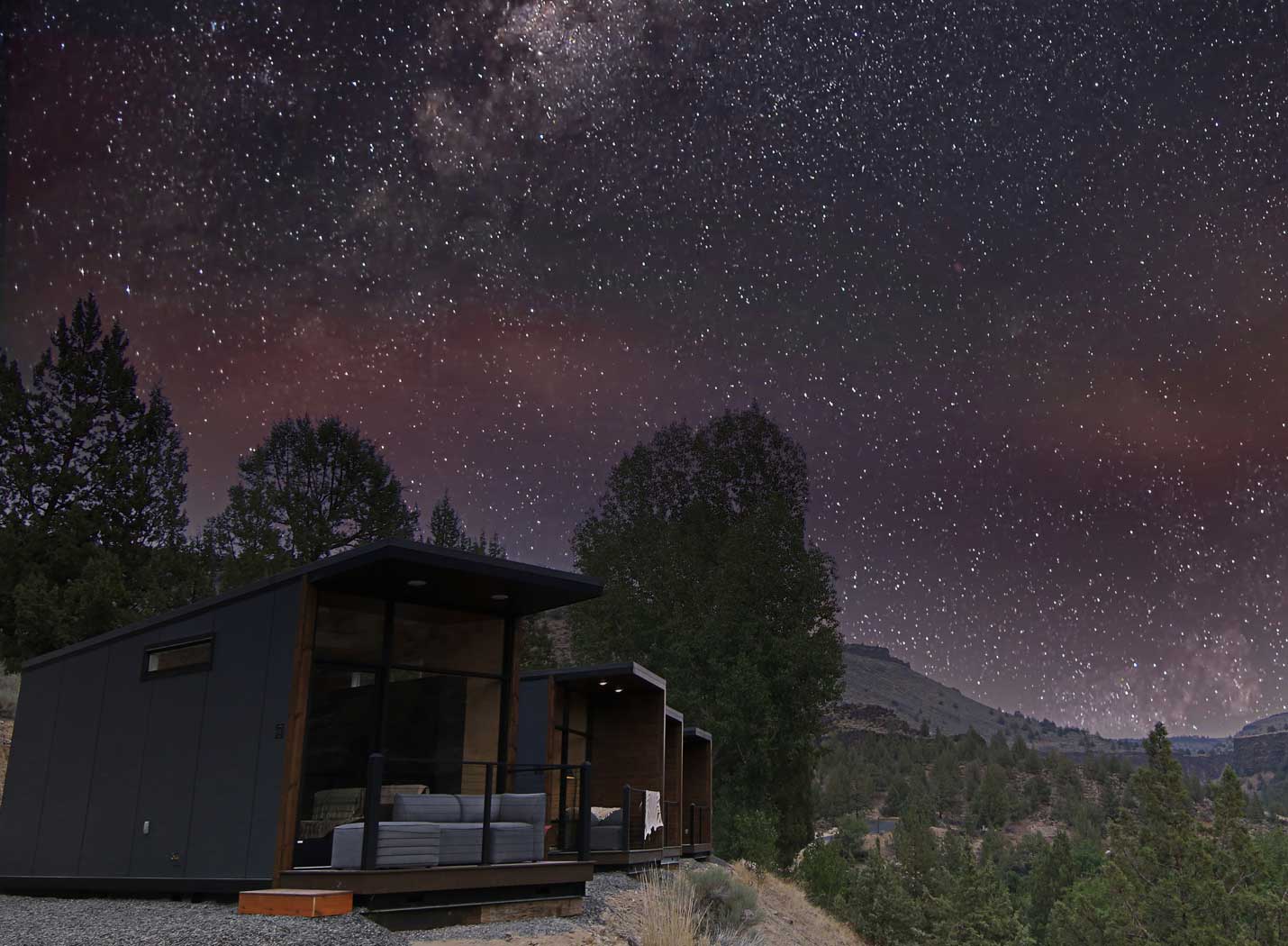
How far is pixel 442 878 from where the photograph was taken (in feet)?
28.0

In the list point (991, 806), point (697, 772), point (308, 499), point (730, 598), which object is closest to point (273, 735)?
point (697, 772)

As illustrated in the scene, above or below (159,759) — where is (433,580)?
above

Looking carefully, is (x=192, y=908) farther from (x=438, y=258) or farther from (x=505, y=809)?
(x=438, y=258)

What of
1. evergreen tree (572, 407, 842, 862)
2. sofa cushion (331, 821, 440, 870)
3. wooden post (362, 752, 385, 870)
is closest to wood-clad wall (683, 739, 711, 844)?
evergreen tree (572, 407, 842, 862)

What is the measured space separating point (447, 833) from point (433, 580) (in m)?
2.51

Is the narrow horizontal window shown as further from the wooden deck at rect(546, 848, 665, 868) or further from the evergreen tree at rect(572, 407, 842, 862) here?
the evergreen tree at rect(572, 407, 842, 862)

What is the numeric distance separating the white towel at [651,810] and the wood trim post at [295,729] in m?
6.96

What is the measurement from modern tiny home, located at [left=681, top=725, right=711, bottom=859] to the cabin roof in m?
10.1

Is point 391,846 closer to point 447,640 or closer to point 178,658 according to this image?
point 447,640

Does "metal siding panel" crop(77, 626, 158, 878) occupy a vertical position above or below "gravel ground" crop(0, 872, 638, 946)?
above

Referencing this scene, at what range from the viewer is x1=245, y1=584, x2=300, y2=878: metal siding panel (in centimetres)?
909

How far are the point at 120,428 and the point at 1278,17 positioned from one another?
1311 inches

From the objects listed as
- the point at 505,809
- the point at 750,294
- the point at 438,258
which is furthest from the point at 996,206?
the point at 505,809

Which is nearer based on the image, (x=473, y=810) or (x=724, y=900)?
(x=473, y=810)
